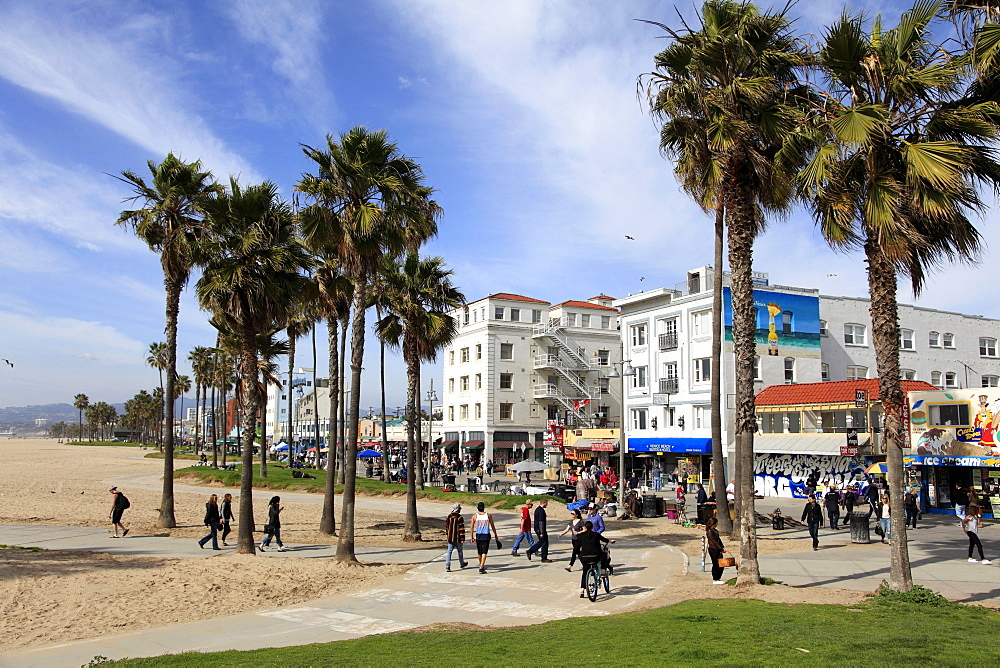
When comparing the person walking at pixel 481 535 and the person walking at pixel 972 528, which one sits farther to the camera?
the person walking at pixel 972 528

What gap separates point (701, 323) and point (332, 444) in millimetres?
29866

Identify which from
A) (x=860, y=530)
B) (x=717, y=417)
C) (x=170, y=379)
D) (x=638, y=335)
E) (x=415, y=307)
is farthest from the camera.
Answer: (x=638, y=335)

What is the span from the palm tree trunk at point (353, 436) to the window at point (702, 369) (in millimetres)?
30330

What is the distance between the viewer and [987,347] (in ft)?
163

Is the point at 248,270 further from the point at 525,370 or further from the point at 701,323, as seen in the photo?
the point at 525,370

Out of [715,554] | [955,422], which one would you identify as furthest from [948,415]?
[715,554]

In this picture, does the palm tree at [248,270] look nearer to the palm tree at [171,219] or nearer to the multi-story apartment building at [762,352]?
the palm tree at [171,219]

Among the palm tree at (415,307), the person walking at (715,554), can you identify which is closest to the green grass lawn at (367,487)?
the palm tree at (415,307)

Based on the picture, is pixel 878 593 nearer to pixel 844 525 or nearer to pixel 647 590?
pixel 647 590

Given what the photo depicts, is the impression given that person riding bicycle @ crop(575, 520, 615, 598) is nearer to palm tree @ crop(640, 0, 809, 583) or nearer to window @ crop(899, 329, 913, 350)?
palm tree @ crop(640, 0, 809, 583)

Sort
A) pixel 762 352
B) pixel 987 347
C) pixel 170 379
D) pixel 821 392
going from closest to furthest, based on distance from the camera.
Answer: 1. pixel 170 379
2. pixel 821 392
3. pixel 762 352
4. pixel 987 347

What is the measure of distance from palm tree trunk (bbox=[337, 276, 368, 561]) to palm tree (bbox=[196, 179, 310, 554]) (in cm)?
238

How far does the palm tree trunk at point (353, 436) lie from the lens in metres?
18.0

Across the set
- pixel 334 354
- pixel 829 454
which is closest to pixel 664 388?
pixel 829 454
